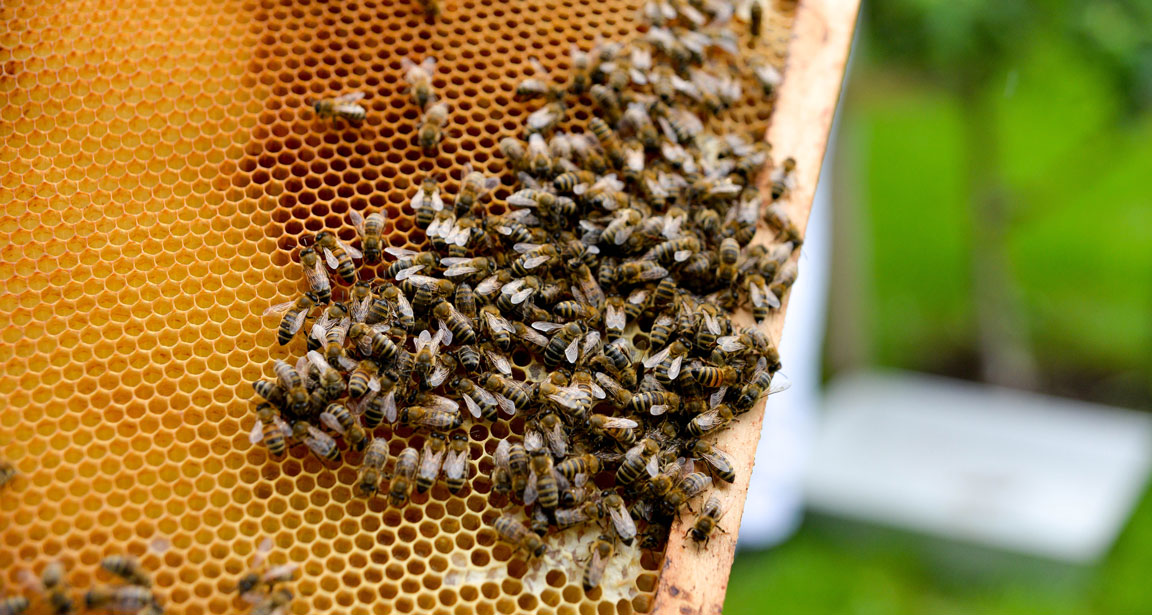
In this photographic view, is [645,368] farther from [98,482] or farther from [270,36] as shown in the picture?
[270,36]

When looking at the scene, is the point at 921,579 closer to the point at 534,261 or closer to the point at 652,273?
the point at 652,273

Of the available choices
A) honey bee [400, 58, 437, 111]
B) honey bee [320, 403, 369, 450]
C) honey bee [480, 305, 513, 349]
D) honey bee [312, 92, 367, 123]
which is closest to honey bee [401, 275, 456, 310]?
honey bee [480, 305, 513, 349]

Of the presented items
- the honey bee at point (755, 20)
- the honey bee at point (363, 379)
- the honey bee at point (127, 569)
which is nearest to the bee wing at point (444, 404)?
the honey bee at point (363, 379)

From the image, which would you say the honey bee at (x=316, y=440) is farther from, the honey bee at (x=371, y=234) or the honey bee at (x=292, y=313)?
the honey bee at (x=371, y=234)

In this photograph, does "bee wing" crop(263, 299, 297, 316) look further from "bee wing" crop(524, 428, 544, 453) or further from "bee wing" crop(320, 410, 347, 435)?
"bee wing" crop(524, 428, 544, 453)

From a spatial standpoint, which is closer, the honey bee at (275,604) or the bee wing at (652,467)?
the honey bee at (275,604)

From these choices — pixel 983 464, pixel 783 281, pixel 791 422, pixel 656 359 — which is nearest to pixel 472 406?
pixel 656 359

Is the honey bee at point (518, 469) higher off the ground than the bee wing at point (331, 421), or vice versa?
the bee wing at point (331, 421)
